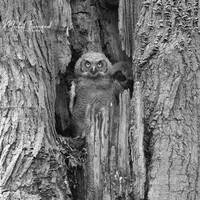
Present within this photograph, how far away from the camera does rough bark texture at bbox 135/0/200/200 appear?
10.5 ft

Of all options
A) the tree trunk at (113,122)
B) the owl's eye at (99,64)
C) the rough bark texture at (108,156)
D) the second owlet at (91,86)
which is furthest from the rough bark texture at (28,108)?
the owl's eye at (99,64)

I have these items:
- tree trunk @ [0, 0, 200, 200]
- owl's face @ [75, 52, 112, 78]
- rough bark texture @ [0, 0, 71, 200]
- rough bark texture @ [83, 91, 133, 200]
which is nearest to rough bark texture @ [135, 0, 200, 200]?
tree trunk @ [0, 0, 200, 200]

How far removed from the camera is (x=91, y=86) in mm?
4543

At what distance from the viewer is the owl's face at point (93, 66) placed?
14.5 ft

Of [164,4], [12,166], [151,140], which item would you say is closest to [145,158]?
[151,140]

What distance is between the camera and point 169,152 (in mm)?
3258

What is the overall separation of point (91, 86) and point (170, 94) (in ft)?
4.22

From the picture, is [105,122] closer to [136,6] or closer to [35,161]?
[35,161]

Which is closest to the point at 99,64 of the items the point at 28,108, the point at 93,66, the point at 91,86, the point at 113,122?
the point at 93,66

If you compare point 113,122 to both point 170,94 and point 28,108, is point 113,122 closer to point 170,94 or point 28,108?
point 170,94

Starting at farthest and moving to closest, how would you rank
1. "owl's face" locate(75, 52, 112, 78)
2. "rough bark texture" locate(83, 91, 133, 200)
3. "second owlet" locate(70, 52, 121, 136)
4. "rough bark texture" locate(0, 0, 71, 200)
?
"owl's face" locate(75, 52, 112, 78) → "second owlet" locate(70, 52, 121, 136) → "rough bark texture" locate(83, 91, 133, 200) → "rough bark texture" locate(0, 0, 71, 200)

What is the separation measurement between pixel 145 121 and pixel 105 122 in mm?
282

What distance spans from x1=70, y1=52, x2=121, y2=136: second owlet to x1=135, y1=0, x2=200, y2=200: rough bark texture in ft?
2.24

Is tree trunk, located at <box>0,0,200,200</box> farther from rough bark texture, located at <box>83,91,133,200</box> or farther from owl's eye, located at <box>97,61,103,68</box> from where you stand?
owl's eye, located at <box>97,61,103,68</box>
